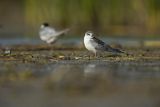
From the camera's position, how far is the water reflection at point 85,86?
8.11 meters

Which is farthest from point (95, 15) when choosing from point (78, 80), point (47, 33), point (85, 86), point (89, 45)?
point (85, 86)

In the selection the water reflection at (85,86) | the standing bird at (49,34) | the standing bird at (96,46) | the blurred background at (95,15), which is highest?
the blurred background at (95,15)

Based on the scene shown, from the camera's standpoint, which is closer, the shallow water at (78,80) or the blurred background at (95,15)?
the shallow water at (78,80)

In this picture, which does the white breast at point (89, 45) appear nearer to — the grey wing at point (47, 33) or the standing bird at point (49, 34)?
the standing bird at point (49, 34)

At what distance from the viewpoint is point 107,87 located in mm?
9297

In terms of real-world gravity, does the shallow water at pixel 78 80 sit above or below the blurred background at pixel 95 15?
below

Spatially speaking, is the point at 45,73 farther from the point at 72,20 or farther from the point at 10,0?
the point at 10,0

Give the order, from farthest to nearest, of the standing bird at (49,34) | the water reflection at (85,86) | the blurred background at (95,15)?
the blurred background at (95,15)
the standing bird at (49,34)
the water reflection at (85,86)

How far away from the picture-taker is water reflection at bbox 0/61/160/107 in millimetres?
8109

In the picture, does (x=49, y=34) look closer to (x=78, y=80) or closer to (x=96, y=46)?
(x=96, y=46)

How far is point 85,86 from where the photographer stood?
9.34m

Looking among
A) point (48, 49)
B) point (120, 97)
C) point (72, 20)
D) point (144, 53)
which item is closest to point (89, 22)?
point (72, 20)

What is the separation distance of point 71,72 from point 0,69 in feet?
4.53

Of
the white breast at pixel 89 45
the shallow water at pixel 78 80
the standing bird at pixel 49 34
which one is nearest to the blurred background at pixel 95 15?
the standing bird at pixel 49 34
